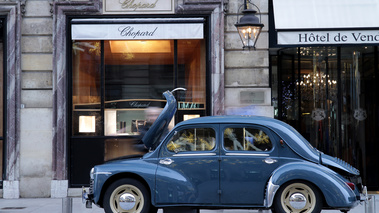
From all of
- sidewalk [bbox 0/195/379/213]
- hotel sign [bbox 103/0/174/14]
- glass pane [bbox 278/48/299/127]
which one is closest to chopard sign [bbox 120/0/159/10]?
hotel sign [bbox 103/0/174/14]

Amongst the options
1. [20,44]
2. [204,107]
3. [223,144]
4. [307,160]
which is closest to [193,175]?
[223,144]

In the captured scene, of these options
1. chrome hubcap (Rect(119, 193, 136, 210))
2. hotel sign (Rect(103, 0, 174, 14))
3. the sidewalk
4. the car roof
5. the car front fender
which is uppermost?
hotel sign (Rect(103, 0, 174, 14))

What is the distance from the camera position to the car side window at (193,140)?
9.38m

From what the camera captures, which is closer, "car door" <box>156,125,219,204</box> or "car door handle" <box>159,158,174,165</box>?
"car door" <box>156,125,219,204</box>

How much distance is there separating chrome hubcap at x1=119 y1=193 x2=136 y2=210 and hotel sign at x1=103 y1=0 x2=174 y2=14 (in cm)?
624

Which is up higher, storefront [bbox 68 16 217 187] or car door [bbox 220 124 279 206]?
storefront [bbox 68 16 217 187]

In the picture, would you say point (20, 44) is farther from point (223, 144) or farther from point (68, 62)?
point (223, 144)

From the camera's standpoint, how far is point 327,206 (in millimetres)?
8906

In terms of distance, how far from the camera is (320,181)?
8.74 m

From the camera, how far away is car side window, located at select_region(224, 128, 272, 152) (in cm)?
927

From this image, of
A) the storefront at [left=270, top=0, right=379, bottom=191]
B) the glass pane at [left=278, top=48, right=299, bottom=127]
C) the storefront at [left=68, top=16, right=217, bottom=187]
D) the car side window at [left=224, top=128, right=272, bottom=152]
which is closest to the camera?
the car side window at [left=224, top=128, right=272, bottom=152]

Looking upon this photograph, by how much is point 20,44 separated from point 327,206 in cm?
886

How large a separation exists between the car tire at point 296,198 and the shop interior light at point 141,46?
6466 mm

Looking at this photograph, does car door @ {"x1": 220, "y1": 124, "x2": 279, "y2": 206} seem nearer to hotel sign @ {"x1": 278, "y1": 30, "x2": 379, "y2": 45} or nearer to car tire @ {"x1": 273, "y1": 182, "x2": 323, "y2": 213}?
car tire @ {"x1": 273, "y1": 182, "x2": 323, "y2": 213}
